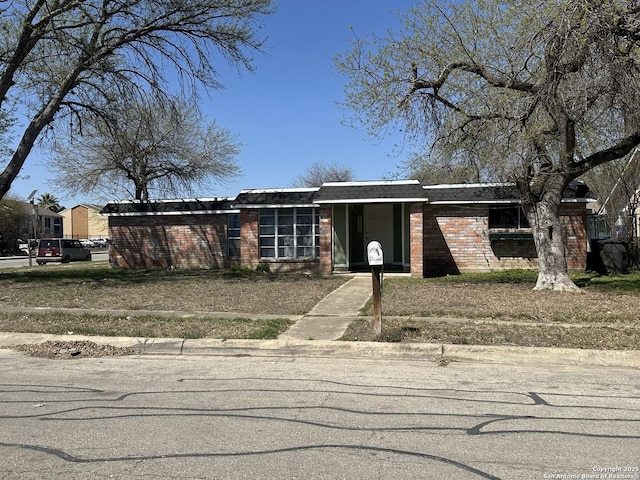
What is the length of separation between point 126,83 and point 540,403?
16838 mm

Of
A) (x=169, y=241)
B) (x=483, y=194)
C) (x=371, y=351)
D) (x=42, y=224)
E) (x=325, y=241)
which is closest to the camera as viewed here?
(x=371, y=351)

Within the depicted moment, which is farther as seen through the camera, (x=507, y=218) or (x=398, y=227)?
(x=398, y=227)

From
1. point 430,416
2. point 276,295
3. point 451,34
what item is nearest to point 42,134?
point 276,295

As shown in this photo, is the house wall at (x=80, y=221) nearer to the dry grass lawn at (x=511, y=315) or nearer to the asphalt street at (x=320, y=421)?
the dry grass lawn at (x=511, y=315)

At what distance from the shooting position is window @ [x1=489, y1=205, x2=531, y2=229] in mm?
18500

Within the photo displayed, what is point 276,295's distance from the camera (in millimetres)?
12922

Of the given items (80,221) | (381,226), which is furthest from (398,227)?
(80,221)

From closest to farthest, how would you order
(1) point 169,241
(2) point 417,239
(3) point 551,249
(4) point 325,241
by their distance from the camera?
1. (3) point 551,249
2. (2) point 417,239
3. (4) point 325,241
4. (1) point 169,241

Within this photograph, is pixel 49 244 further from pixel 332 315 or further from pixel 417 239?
pixel 332 315

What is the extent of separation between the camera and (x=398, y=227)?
19.3m

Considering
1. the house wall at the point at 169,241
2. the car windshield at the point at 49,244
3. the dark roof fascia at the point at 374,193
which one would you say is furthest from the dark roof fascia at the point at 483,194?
the car windshield at the point at 49,244

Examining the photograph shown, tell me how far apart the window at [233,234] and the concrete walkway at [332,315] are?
26.8ft

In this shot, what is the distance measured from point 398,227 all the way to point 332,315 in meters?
9.71

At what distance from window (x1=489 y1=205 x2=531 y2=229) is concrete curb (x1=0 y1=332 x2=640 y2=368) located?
11905 millimetres
